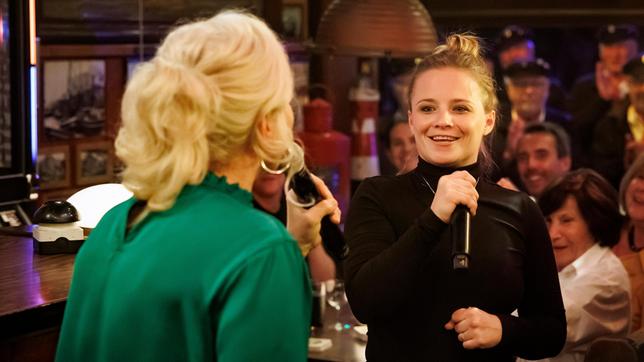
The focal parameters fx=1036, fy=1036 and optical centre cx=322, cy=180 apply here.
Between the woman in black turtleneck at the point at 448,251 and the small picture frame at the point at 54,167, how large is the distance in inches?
114

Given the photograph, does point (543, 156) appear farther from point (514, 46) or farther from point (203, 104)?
point (203, 104)

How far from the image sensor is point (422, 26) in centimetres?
423

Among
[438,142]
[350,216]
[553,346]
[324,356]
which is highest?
[438,142]

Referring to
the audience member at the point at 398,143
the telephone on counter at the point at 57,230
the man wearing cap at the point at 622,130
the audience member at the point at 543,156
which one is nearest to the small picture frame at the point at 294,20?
the audience member at the point at 398,143

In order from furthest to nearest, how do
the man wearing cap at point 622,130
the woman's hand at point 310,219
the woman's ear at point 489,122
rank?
the man wearing cap at point 622,130
the woman's ear at point 489,122
the woman's hand at point 310,219

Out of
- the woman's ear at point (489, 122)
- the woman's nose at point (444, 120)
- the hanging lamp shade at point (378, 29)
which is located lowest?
the woman's ear at point (489, 122)

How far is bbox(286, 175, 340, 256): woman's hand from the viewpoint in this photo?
5.65ft

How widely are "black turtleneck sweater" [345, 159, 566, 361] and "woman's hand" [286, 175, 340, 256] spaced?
252mm

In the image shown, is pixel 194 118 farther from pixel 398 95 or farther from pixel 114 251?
pixel 398 95

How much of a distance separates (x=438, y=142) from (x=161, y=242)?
34.1 inches

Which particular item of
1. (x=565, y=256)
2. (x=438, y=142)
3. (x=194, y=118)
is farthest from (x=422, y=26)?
(x=194, y=118)

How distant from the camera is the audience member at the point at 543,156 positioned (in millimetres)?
5586

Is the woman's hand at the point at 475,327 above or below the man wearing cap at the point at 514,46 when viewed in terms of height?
below

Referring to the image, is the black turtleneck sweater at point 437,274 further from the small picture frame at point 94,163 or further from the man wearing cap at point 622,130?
the man wearing cap at point 622,130
